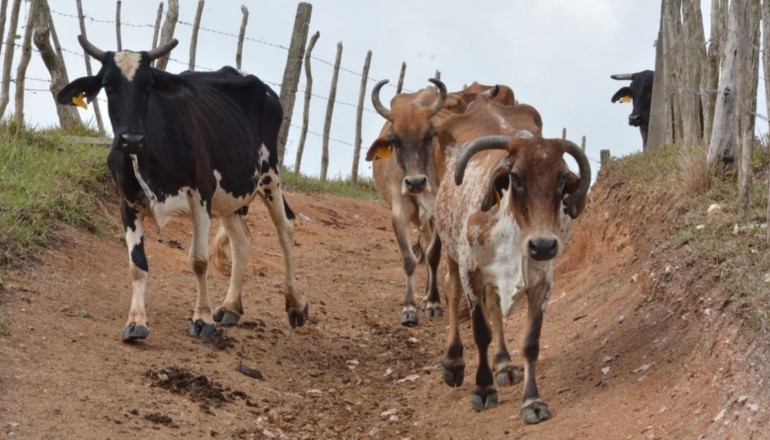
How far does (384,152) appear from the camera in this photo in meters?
12.0

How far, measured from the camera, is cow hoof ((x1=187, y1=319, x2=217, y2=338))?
9266 mm

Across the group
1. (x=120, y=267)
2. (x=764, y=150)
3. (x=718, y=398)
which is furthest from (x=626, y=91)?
(x=718, y=398)

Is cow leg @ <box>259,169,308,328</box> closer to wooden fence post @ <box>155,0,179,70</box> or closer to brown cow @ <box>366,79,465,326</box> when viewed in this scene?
brown cow @ <box>366,79,465,326</box>

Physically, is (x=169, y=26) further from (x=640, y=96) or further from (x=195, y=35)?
(x=640, y=96)

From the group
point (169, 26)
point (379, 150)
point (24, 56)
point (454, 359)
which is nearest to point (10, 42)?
point (24, 56)

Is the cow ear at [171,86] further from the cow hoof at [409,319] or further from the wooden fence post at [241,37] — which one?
the wooden fence post at [241,37]

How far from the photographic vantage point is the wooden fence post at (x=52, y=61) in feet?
47.5

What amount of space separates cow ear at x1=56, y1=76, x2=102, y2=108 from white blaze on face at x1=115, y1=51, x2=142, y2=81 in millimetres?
204

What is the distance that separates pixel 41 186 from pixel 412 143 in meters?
3.30

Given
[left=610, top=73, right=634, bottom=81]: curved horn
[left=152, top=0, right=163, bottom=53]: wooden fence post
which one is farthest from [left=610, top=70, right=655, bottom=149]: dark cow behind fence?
[left=152, top=0, right=163, bottom=53]: wooden fence post

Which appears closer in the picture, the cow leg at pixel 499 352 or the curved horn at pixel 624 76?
the cow leg at pixel 499 352

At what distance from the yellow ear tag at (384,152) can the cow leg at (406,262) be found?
0.48 metres

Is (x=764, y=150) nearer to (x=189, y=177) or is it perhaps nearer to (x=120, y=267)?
(x=189, y=177)

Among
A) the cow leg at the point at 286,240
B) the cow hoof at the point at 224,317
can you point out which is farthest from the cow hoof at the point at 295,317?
the cow hoof at the point at 224,317
